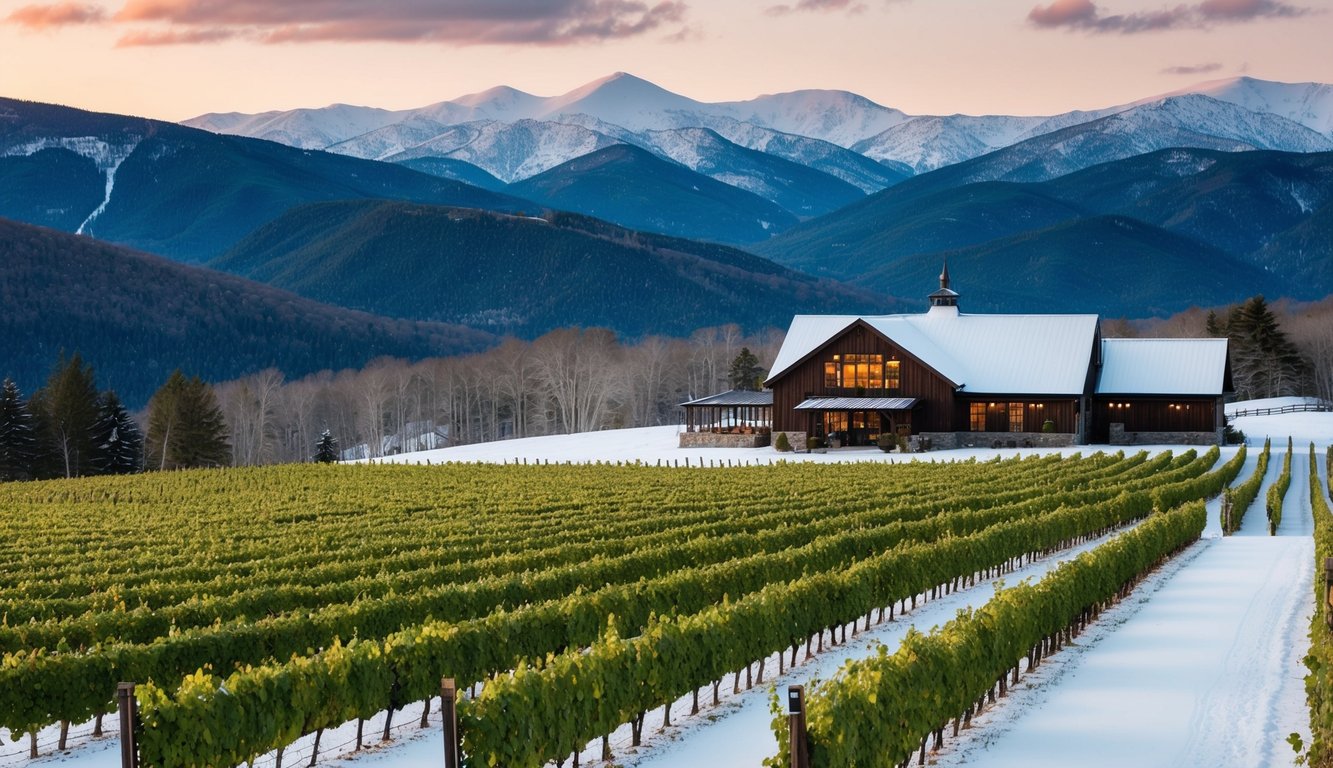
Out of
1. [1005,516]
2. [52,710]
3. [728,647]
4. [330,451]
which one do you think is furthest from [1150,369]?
[52,710]

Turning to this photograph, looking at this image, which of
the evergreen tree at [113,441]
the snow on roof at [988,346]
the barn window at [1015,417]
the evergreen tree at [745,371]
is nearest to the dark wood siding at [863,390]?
the snow on roof at [988,346]

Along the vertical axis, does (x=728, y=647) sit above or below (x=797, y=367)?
below

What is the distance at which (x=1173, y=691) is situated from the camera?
55.0 ft

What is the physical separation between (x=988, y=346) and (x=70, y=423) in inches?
2147

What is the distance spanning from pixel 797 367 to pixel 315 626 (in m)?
54.7

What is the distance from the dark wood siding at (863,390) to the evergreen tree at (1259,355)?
4678 centimetres

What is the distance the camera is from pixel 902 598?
2306 cm

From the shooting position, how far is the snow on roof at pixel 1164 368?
230 feet

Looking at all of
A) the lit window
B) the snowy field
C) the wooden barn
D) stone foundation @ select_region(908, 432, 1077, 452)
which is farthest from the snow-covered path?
the lit window

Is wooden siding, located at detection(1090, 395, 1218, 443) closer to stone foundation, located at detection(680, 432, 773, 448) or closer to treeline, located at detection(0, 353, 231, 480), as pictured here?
stone foundation, located at detection(680, 432, 773, 448)

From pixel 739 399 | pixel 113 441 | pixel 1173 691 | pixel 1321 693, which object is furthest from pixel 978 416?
pixel 1321 693

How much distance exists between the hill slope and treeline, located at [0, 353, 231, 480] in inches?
2992

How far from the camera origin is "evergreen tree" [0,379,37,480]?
254 ft

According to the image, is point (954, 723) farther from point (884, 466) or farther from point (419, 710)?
point (884, 466)
